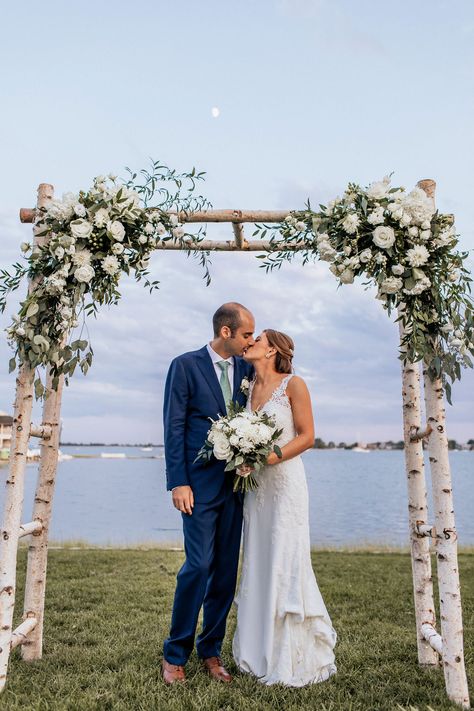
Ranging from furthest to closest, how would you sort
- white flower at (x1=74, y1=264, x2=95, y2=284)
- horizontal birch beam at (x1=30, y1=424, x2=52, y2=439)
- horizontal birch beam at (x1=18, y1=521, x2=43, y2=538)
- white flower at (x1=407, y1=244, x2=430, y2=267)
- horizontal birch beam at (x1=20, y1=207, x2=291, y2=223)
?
1. horizontal birch beam at (x1=20, y1=207, x2=291, y2=223)
2. horizontal birch beam at (x1=30, y1=424, x2=52, y2=439)
3. horizontal birch beam at (x1=18, y1=521, x2=43, y2=538)
4. white flower at (x1=74, y1=264, x2=95, y2=284)
5. white flower at (x1=407, y1=244, x2=430, y2=267)

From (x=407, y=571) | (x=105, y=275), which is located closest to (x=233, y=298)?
(x=105, y=275)

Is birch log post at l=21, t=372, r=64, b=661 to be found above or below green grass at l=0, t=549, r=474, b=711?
above

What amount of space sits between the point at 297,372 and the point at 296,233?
1057 mm

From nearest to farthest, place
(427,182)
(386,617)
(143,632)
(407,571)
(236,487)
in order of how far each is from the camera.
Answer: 1. (236,487)
2. (427,182)
3. (143,632)
4. (386,617)
5. (407,571)

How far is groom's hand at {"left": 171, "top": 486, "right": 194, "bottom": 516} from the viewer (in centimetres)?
452

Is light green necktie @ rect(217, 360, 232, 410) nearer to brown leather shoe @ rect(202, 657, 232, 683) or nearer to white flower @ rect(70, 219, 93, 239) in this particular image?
white flower @ rect(70, 219, 93, 239)

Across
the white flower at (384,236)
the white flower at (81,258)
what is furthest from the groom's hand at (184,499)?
the white flower at (384,236)

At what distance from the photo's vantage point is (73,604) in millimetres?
6773

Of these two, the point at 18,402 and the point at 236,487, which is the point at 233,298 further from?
the point at 18,402

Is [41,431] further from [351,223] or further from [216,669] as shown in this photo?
[351,223]

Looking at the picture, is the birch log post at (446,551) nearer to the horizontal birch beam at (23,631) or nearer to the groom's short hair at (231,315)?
the groom's short hair at (231,315)

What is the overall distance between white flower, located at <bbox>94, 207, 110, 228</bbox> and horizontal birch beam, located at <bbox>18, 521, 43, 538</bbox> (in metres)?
2.21

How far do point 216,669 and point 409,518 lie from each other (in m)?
1.82

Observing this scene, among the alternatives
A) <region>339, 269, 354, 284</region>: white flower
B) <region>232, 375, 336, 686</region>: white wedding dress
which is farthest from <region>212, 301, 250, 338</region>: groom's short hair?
<region>339, 269, 354, 284</region>: white flower
